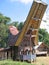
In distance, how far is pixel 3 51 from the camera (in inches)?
975

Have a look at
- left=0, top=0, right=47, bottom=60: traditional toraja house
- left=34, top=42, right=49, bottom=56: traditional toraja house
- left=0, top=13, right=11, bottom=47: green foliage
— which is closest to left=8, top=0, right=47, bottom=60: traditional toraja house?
left=0, top=0, right=47, bottom=60: traditional toraja house

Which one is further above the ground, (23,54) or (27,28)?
(27,28)

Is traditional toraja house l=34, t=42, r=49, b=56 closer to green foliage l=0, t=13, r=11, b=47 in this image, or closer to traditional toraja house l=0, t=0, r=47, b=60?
traditional toraja house l=0, t=0, r=47, b=60

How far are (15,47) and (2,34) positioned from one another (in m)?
14.8


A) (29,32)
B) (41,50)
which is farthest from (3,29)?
(29,32)

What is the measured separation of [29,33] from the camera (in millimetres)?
22703

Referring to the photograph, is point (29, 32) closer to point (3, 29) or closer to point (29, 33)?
point (29, 33)

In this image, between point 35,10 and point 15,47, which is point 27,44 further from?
point 35,10

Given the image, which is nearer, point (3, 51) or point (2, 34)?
point (3, 51)

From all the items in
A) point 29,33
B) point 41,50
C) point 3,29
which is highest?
point 29,33

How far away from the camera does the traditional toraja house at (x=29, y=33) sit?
21000 mm

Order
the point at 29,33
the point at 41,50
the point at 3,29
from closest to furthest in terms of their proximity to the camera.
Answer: the point at 29,33 < the point at 41,50 < the point at 3,29

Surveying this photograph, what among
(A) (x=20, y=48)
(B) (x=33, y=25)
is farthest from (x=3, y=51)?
(B) (x=33, y=25)

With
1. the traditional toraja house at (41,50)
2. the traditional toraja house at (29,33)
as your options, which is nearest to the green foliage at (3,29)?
the traditional toraja house at (41,50)
